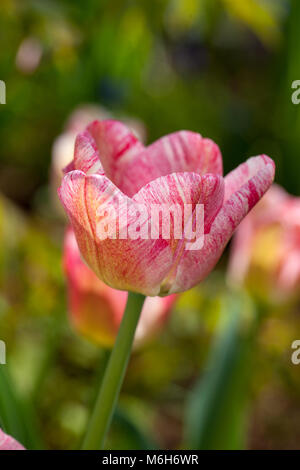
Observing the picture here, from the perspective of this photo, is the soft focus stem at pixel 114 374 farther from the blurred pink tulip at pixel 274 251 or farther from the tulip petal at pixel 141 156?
the blurred pink tulip at pixel 274 251

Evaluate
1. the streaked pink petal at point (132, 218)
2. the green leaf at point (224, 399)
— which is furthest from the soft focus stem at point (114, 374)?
the green leaf at point (224, 399)

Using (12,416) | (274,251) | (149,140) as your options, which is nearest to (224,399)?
(274,251)

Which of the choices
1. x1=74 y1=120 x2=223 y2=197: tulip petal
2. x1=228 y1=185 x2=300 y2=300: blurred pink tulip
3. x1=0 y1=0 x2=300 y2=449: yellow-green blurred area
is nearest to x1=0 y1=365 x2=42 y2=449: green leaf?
x1=0 y1=0 x2=300 y2=449: yellow-green blurred area

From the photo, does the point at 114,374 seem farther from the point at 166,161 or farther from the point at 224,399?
the point at 224,399

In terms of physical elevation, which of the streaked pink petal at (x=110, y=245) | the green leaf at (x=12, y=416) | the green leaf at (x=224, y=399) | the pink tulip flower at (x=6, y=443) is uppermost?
the streaked pink petal at (x=110, y=245)
